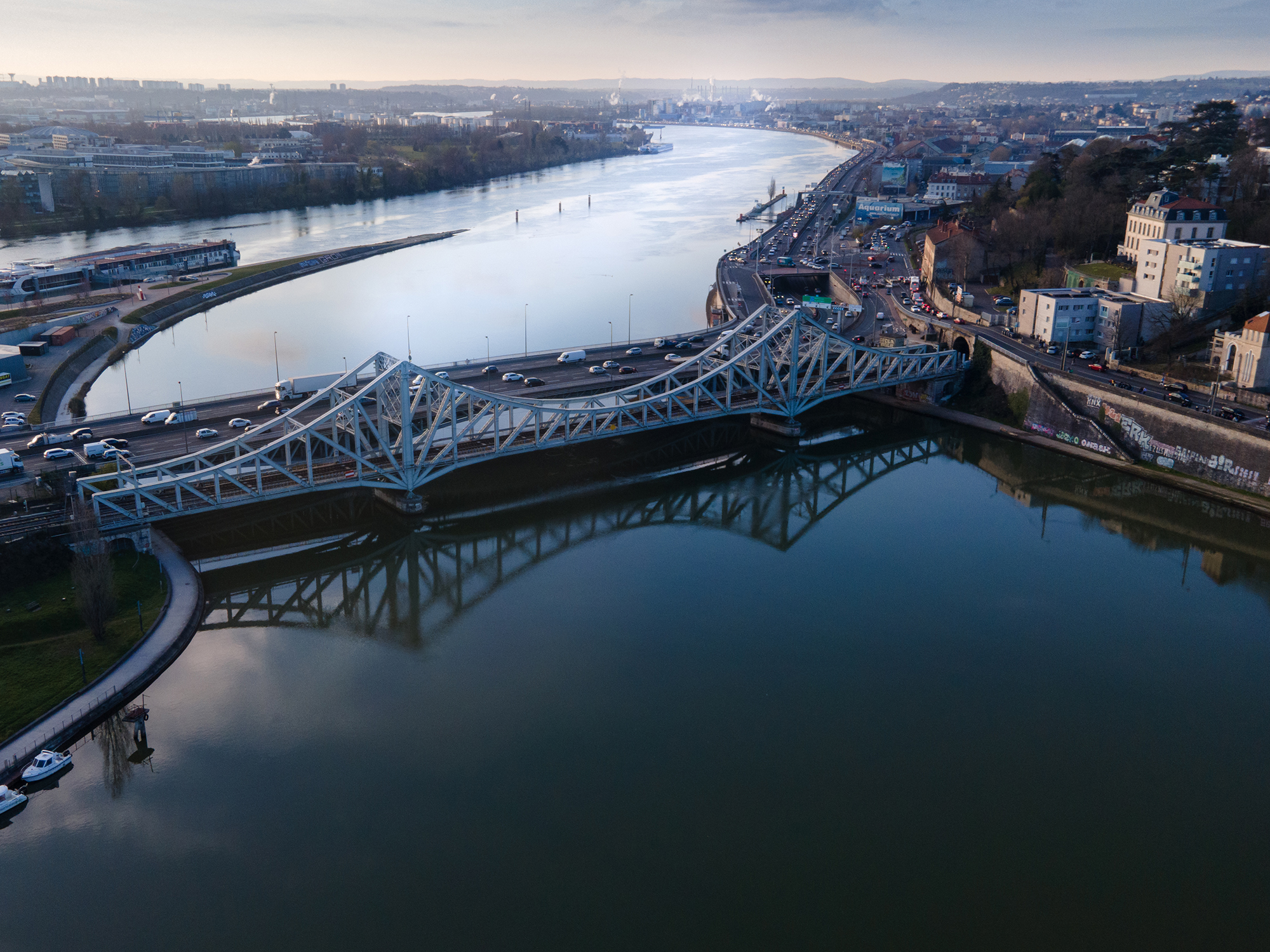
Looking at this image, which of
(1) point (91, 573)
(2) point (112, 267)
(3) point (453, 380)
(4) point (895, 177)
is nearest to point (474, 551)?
(1) point (91, 573)

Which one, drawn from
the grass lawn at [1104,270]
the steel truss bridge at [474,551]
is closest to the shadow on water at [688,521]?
the steel truss bridge at [474,551]

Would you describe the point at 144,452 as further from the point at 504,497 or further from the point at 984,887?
the point at 984,887

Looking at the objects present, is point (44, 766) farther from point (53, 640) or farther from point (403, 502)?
point (403, 502)

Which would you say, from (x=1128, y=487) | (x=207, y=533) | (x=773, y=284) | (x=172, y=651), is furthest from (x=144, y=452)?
(x=773, y=284)

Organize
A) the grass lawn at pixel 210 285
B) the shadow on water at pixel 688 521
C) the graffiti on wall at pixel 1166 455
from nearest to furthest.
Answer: the shadow on water at pixel 688 521, the graffiti on wall at pixel 1166 455, the grass lawn at pixel 210 285

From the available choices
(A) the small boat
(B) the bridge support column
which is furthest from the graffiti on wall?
(A) the small boat

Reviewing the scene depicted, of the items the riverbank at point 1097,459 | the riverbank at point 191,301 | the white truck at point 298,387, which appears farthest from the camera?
the riverbank at point 191,301

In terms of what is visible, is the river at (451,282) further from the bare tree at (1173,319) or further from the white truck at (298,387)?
the bare tree at (1173,319)
